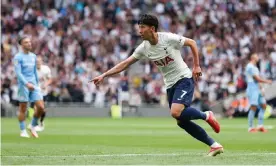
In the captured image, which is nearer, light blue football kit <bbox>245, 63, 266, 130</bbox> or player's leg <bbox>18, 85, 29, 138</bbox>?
player's leg <bbox>18, 85, 29, 138</bbox>

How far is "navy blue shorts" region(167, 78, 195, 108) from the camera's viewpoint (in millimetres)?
13828

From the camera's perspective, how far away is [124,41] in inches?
1716

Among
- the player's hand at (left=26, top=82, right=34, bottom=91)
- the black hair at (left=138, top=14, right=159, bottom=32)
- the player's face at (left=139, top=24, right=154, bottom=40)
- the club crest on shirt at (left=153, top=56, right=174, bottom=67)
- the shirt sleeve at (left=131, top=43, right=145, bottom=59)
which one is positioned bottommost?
the player's hand at (left=26, top=82, right=34, bottom=91)

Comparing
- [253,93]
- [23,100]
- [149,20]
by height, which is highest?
[149,20]

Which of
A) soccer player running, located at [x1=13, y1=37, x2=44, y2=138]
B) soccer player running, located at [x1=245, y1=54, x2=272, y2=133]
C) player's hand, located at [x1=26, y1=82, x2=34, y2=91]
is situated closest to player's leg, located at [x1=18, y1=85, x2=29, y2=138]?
soccer player running, located at [x1=13, y1=37, x2=44, y2=138]

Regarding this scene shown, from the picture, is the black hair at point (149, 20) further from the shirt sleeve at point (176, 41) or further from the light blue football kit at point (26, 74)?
the light blue football kit at point (26, 74)

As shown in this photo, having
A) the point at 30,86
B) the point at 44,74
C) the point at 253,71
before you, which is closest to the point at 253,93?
the point at 253,71

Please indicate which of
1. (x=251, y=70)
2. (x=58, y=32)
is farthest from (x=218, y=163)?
(x=58, y=32)

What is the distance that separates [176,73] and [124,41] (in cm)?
2968

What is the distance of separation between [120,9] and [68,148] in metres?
29.5

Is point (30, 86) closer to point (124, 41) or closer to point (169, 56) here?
point (169, 56)

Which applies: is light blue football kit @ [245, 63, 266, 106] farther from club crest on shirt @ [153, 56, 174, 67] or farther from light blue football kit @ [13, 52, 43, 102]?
club crest on shirt @ [153, 56, 174, 67]

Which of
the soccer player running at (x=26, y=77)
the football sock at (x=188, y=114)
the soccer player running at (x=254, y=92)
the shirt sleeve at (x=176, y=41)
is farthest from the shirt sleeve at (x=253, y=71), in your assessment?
the football sock at (x=188, y=114)

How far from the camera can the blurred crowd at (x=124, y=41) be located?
40.8m
